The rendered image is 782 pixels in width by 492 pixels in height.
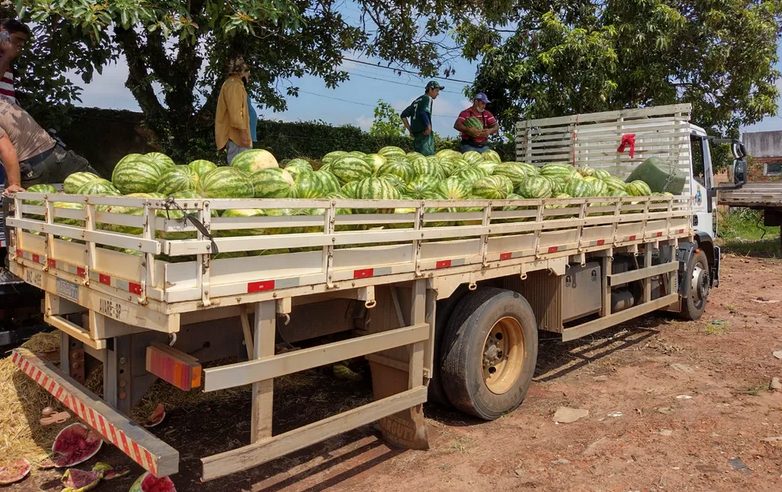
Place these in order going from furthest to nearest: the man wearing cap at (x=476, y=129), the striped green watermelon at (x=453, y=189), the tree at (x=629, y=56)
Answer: the tree at (x=629, y=56)
the man wearing cap at (x=476, y=129)
the striped green watermelon at (x=453, y=189)

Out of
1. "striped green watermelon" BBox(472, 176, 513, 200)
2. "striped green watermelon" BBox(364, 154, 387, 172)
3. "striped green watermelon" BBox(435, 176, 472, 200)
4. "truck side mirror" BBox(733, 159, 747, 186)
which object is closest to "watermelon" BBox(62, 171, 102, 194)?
"striped green watermelon" BBox(364, 154, 387, 172)

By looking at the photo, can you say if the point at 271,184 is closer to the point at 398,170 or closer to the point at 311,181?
the point at 311,181

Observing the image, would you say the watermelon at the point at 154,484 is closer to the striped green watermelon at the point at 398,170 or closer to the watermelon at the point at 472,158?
the striped green watermelon at the point at 398,170

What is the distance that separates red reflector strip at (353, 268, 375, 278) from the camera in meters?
3.47

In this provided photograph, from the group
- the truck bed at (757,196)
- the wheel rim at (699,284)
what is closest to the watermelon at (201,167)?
the wheel rim at (699,284)

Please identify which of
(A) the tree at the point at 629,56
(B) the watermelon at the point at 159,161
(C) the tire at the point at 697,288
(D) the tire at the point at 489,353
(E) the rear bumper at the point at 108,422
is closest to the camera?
(E) the rear bumper at the point at 108,422

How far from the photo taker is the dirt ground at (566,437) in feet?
12.5

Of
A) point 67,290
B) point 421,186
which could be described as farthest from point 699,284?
point 67,290

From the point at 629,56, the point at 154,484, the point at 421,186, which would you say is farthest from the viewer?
the point at 629,56

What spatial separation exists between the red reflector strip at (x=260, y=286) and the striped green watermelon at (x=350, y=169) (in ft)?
6.09

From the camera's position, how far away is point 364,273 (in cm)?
352

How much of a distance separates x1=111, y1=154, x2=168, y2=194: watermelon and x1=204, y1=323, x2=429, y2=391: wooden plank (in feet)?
4.71

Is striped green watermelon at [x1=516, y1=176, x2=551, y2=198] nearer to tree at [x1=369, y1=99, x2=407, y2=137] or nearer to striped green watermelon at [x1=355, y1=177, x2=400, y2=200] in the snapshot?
striped green watermelon at [x1=355, y1=177, x2=400, y2=200]

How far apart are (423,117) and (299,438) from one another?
6934 mm
